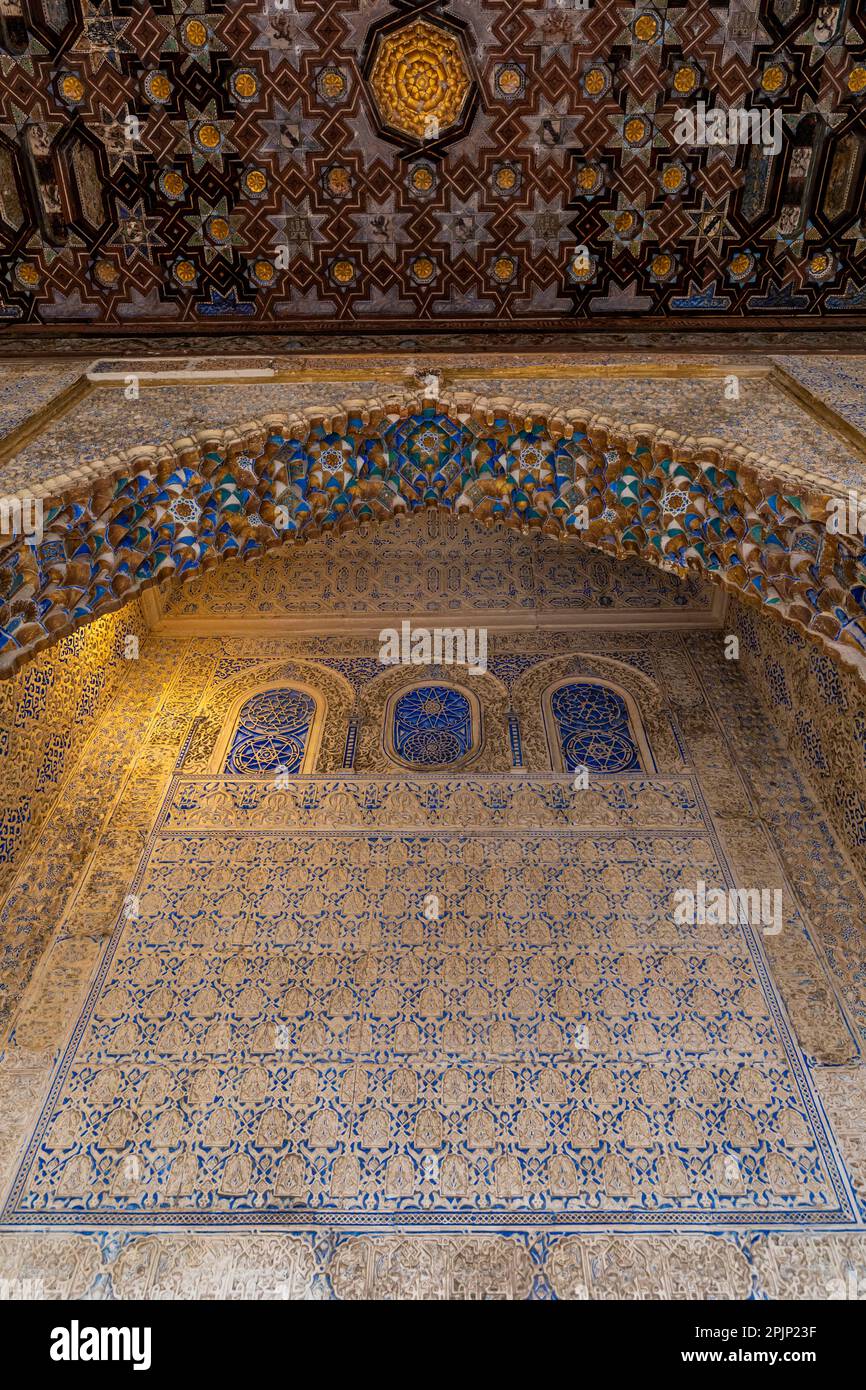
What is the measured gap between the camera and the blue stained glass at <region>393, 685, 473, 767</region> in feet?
14.2

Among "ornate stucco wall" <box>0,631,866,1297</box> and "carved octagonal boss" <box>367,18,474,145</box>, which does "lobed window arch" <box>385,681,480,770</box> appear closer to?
"ornate stucco wall" <box>0,631,866,1297</box>


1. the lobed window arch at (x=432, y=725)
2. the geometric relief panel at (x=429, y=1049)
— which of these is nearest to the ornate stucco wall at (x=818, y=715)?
the geometric relief panel at (x=429, y=1049)

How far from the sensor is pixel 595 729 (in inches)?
176

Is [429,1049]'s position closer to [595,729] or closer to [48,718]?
[595,729]

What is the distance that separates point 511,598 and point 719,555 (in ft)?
7.73

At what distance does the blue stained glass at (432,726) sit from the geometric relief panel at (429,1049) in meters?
0.56

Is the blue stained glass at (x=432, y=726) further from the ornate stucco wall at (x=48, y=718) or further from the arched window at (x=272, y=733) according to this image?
the ornate stucco wall at (x=48, y=718)

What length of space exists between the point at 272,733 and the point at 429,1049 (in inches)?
84.2

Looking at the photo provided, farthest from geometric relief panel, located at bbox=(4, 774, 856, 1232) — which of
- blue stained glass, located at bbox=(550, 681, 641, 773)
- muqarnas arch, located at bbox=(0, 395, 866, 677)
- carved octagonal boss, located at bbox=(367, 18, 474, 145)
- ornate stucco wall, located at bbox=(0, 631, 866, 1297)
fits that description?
carved octagonal boss, located at bbox=(367, 18, 474, 145)

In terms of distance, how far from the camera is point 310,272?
3.67 meters

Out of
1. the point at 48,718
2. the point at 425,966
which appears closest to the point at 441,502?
the point at 425,966

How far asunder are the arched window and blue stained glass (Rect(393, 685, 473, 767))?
0.58 meters

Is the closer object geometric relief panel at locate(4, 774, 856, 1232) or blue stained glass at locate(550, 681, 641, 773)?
geometric relief panel at locate(4, 774, 856, 1232)
